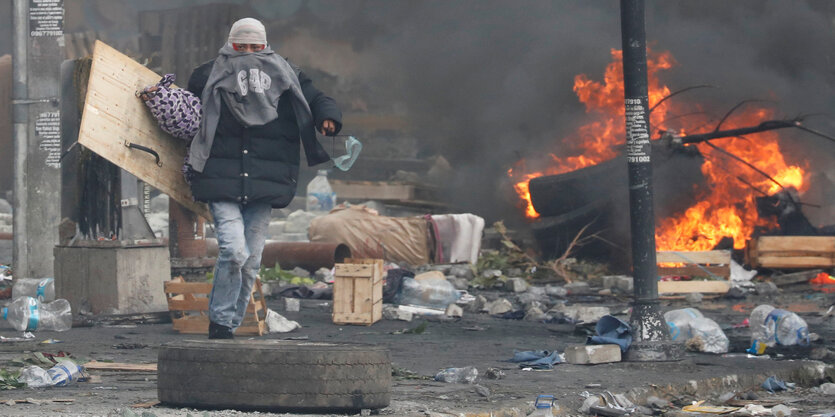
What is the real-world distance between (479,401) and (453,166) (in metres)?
15.5

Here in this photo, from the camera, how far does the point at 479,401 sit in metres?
4.93

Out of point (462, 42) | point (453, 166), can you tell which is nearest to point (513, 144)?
point (453, 166)

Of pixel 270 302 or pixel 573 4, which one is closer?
pixel 270 302

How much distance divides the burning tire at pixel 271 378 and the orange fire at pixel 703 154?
11260 millimetres

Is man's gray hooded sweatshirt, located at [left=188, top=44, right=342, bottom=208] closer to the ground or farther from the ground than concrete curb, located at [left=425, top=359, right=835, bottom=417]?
farther from the ground

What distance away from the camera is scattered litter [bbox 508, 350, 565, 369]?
6.43 m

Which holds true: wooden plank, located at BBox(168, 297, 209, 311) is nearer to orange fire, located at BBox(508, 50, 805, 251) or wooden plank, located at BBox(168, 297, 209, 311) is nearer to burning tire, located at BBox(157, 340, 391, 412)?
burning tire, located at BBox(157, 340, 391, 412)

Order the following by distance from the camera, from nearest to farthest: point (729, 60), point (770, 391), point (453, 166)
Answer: point (770, 391) → point (729, 60) → point (453, 166)

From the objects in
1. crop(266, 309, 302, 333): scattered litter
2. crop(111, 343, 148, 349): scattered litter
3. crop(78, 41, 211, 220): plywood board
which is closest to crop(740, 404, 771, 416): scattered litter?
crop(78, 41, 211, 220): plywood board

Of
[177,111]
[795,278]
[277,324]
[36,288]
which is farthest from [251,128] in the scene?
[795,278]

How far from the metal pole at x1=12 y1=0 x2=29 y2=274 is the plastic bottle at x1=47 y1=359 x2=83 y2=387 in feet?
18.4

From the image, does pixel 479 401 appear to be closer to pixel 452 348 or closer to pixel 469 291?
pixel 452 348

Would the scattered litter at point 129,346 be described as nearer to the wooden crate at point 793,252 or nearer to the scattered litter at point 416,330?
the scattered litter at point 416,330

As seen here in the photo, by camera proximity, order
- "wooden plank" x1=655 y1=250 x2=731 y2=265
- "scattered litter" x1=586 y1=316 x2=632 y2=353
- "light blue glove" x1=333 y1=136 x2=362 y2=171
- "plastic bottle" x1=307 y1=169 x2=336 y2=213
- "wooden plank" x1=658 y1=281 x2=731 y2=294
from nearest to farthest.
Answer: "light blue glove" x1=333 y1=136 x2=362 y2=171
"scattered litter" x1=586 y1=316 x2=632 y2=353
"wooden plank" x1=658 y1=281 x2=731 y2=294
"wooden plank" x1=655 y1=250 x2=731 y2=265
"plastic bottle" x1=307 y1=169 x2=336 y2=213
